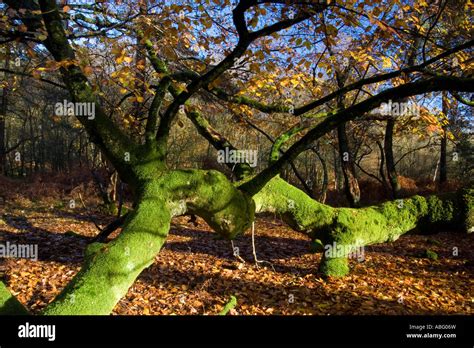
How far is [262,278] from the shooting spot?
699 centimetres

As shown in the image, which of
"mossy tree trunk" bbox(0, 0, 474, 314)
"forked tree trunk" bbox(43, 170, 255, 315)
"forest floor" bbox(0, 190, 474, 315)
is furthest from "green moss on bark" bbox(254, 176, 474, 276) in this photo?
"forked tree trunk" bbox(43, 170, 255, 315)

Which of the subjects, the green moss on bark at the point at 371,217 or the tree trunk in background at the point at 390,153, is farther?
the tree trunk in background at the point at 390,153

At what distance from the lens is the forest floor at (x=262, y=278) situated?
5.52 meters

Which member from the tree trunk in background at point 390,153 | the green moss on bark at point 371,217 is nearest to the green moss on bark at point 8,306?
the green moss on bark at point 371,217

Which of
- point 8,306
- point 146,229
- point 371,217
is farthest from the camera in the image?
point 371,217

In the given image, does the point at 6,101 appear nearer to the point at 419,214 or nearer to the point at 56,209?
the point at 56,209

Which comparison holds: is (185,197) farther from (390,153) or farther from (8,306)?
(390,153)

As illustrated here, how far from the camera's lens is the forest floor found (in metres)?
5.52

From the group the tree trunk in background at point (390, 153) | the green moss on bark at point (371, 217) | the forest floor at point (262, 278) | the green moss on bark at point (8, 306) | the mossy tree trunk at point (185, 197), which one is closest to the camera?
the green moss on bark at point (8, 306)

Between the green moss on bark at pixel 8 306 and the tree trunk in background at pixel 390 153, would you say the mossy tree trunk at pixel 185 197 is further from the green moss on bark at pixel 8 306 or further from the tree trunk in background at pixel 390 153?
the tree trunk in background at pixel 390 153

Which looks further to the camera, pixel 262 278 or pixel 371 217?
pixel 262 278

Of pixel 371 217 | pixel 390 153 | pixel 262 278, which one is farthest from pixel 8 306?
pixel 390 153

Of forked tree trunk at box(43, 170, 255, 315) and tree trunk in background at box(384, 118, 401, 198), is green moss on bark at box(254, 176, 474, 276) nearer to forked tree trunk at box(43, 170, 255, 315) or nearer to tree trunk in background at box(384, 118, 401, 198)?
forked tree trunk at box(43, 170, 255, 315)

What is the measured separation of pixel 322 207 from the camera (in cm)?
631
